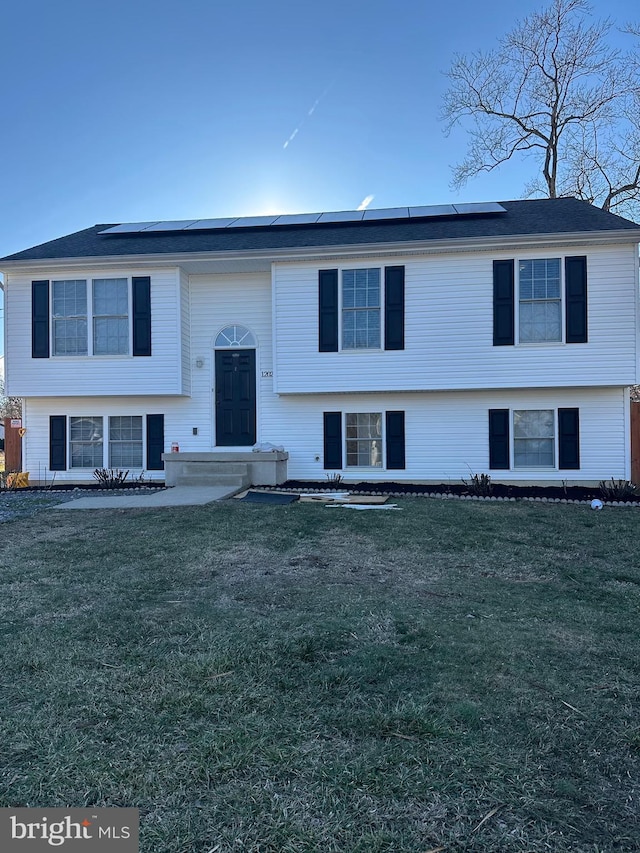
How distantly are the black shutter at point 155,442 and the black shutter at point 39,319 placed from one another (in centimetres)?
265

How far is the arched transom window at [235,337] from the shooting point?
12.1 meters

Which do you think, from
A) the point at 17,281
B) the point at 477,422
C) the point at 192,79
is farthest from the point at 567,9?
the point at 17,281

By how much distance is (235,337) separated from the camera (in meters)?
12.1

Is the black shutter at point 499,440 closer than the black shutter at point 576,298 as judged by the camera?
No

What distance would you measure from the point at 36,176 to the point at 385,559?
1522 cm

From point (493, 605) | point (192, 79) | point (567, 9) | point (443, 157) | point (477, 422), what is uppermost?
point (567, 9)

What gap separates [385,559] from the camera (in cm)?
563

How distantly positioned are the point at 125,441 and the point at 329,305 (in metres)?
5.44

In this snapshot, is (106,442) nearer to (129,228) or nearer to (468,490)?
(129,228)

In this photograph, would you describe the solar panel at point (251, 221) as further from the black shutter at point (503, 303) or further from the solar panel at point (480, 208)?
the black shutter at point (503, 303)

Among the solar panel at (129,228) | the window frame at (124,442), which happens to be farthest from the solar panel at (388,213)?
the window frame at (124,442)

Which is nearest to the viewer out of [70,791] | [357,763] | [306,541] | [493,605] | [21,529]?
[70,791]

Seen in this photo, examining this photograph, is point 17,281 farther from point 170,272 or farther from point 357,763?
point 357,763

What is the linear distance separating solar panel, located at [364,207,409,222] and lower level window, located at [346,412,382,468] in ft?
15.0
